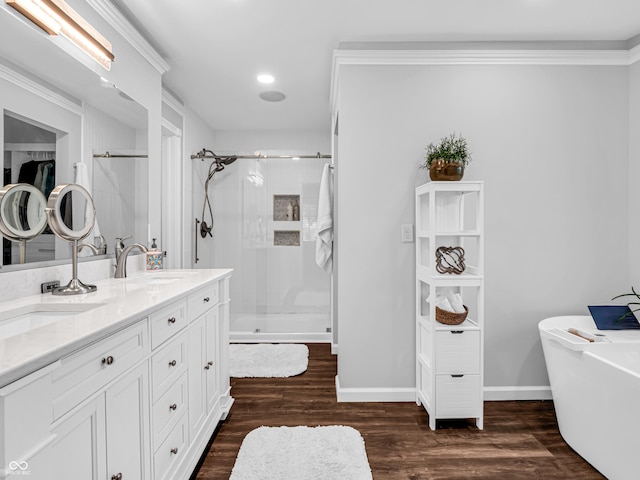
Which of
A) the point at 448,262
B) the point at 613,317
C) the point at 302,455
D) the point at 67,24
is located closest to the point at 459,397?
the point at 448,262

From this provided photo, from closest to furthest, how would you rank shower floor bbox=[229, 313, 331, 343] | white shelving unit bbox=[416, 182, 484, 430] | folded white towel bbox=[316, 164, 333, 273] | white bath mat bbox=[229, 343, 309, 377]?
white shelving unit bbox=[416, 182, 484, 430] → white bath mat bbox=[229, 343, 309, 377] → folded white towel bbox=[316, 164, 333, 273] → shower floor bbox=[229, 313, 331, 343]

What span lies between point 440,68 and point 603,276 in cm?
185

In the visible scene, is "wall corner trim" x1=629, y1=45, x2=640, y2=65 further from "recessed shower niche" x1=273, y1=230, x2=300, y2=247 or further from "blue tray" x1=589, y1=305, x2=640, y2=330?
"recessed shower niche" x1=273, y1=230, x2=300, y2=247

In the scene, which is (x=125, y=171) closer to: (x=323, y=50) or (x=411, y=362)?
(x=323, y=50)

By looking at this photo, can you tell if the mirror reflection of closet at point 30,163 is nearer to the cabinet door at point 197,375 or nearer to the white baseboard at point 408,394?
the cabinet door at point 197,375

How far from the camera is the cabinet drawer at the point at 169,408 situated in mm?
1397

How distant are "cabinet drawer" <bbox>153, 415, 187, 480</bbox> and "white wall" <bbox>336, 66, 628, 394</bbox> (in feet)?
4.04

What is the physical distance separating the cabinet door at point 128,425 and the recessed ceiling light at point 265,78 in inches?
96.7

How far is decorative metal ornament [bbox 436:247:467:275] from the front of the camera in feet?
7.50

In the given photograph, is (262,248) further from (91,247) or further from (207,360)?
(91,247)

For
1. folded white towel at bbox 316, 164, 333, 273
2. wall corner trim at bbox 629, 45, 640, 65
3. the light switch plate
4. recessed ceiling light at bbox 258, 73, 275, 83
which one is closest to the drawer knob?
the light switch plate

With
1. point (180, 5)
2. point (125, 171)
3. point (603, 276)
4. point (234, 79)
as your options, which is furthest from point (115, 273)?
point (603, 276)

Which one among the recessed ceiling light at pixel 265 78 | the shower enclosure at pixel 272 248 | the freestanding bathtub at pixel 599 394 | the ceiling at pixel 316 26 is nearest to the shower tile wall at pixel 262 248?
the shower enclosure at pixel 272 248

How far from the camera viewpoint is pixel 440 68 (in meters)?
2.57
